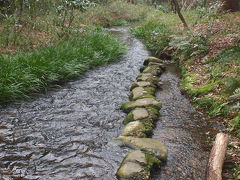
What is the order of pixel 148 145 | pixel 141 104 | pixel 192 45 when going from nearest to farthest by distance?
pixel 148 145 < pixel 141 104 < pixel 192 45

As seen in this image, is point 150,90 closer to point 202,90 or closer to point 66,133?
point 202,90

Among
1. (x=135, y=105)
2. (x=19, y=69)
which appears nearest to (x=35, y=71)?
(x=19, y=69)

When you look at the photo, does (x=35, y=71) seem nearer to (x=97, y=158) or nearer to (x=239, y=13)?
(x=97, y=158)

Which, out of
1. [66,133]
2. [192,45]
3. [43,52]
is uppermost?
[192,45]

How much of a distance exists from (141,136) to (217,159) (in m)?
1.26

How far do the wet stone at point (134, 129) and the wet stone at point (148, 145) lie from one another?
0.55ft

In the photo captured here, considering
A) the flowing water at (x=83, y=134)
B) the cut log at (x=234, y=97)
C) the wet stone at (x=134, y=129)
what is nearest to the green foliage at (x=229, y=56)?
the flowing water at (x=83, y=134)

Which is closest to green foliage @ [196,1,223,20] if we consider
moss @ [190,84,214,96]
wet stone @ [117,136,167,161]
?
moss @ [190,84,214,96]

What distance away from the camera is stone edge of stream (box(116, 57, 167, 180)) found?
299cm

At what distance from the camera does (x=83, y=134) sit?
4.01 metres

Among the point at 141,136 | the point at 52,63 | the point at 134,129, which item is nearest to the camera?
the point at 141,136

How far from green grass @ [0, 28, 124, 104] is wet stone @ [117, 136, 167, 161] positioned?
2.90 meters

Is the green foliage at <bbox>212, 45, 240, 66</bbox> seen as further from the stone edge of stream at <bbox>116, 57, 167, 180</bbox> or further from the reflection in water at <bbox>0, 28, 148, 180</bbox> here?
the reflection in water at <bbox>0, 28, 148, 180</bbox>

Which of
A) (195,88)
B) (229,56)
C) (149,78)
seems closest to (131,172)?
(195,88)
